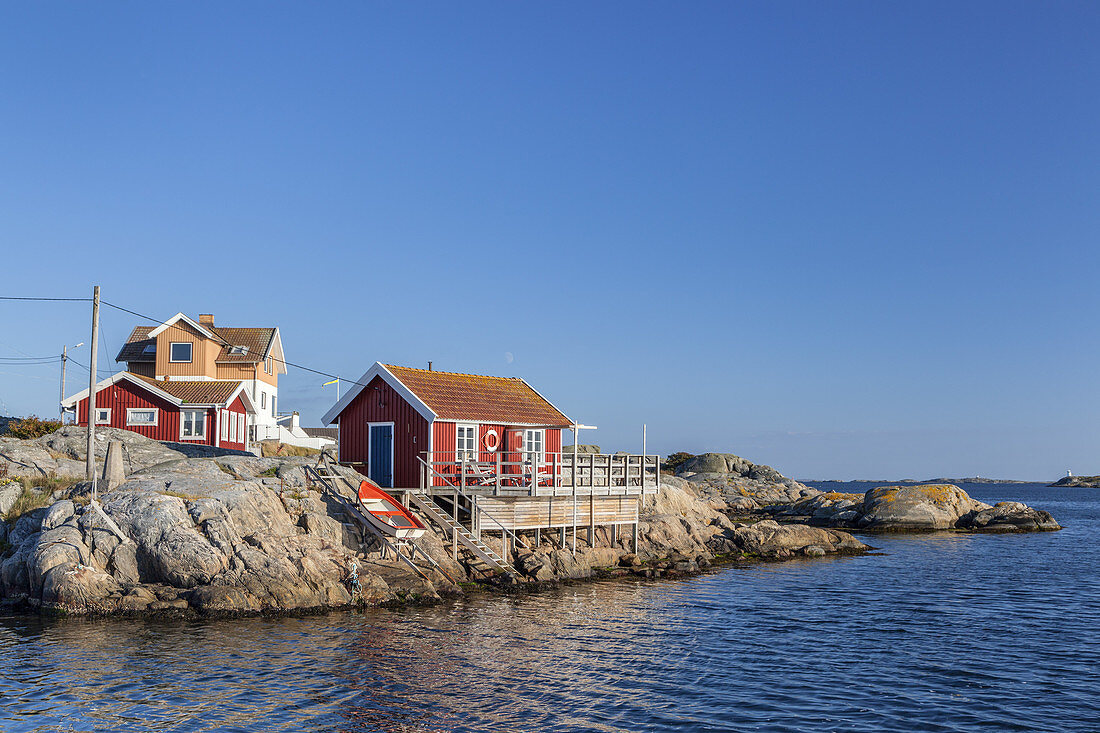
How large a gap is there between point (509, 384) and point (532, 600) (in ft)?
45.9

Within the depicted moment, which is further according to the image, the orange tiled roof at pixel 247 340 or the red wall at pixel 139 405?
the orange tiled roof at pixel 247 340

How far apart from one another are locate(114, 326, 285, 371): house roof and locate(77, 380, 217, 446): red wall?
22.8 feet

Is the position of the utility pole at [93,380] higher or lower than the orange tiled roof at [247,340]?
lower

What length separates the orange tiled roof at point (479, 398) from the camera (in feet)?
113

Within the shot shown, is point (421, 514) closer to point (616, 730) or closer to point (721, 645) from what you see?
point (721, 645)

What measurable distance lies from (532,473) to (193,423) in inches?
810

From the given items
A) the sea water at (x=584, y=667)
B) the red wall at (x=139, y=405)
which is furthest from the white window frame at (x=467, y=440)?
the red wall at (x=139, y=405)

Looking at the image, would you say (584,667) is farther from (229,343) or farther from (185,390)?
(229,343)

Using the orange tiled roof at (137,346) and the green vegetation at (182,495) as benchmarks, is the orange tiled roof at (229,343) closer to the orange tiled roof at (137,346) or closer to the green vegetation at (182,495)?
the orange tiled roof at (137,346)

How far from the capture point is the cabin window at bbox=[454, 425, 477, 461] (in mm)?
34188

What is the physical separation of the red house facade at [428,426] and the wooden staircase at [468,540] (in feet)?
4.05

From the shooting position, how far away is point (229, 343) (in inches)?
2088

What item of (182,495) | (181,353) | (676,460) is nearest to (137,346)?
(181,353)

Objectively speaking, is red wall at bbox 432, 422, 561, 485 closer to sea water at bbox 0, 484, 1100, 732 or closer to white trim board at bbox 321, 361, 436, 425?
white trim board at bbox 321, 361, 436, 425
